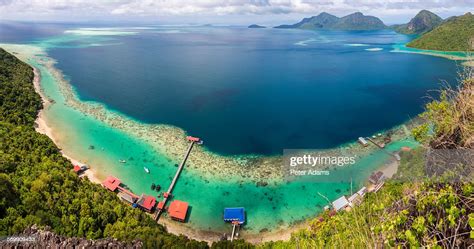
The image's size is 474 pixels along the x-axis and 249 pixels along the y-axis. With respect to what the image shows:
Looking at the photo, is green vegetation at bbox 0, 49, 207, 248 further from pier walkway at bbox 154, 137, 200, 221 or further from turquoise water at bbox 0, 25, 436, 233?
turquoise water at bbox 0, 25, 436, 233

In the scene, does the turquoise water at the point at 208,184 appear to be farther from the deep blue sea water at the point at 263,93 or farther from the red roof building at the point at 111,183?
the deep blue sea water at the point at 263,93

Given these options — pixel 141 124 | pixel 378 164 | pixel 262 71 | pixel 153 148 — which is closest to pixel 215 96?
pixel 141 124

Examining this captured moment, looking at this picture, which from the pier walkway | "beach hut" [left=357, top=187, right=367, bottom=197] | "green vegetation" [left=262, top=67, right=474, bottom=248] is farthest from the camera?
"beach hut" [left=357, top=187, right=367, bottom=197]

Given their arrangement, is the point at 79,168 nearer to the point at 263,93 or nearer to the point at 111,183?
the point at 111,183

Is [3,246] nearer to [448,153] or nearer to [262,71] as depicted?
[448,153]

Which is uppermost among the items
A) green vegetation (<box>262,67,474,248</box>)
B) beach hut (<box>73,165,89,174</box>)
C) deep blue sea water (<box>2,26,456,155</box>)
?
green vegetation (<box>262,67,474,248</box>)

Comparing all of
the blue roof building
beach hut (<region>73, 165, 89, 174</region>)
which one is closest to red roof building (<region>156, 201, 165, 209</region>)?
the blue roof building

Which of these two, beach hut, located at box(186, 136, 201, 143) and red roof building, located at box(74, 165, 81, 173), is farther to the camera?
beach hut, located at box(186, 136, 201, 143)

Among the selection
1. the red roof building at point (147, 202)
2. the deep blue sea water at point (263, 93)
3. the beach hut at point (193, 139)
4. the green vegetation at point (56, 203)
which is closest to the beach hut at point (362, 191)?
the deep blue sea water at point (263, 93)
